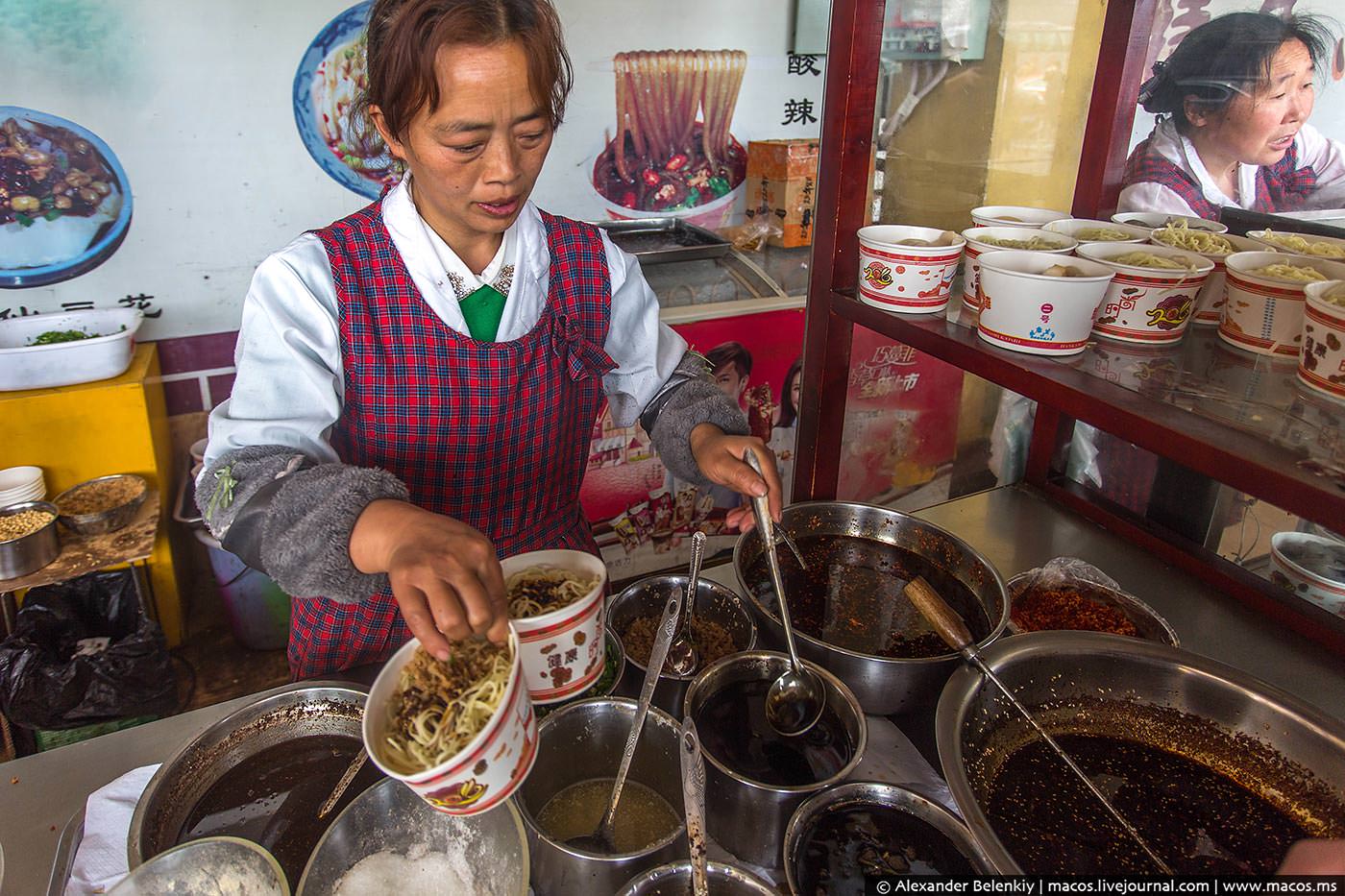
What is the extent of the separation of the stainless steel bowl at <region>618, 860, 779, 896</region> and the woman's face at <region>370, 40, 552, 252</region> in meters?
1.13

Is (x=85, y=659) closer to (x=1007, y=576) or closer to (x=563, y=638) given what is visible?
(x=563, y=638)

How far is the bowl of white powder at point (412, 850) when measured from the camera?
3.49 feet

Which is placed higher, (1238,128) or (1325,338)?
(1238,128)

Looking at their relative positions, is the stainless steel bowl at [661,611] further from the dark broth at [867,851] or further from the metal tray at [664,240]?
the metal tray at [664,240]

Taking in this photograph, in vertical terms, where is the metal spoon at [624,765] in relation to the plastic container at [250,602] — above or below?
above

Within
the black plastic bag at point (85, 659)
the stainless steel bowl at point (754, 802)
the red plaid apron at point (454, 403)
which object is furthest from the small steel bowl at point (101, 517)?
the stainless steel bowl at point (754, 802)

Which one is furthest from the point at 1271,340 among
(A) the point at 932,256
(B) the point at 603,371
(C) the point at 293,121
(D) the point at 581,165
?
(C) the point at 293,121

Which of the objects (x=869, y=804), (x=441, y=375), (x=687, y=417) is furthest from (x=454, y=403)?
(x=869, y=804)

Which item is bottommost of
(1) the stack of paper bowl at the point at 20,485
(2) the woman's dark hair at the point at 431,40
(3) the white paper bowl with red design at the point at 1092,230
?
(1) the stack of paper bowl at the point at 20,485

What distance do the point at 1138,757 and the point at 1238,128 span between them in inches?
67.8

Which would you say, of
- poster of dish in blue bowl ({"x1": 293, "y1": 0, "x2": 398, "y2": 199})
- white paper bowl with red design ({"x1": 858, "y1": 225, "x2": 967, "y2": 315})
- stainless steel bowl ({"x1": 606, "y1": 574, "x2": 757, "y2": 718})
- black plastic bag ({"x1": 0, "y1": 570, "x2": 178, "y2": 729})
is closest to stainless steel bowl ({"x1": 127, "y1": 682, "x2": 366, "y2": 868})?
stainless steel bowl ({"x1": 606, "y1": 574, "x2": 757, "y2": 718})

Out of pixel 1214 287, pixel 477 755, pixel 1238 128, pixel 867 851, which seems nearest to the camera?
pixel 477 755

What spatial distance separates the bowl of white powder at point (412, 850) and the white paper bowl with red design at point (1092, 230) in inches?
58.1

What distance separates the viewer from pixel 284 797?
48.9 inches
